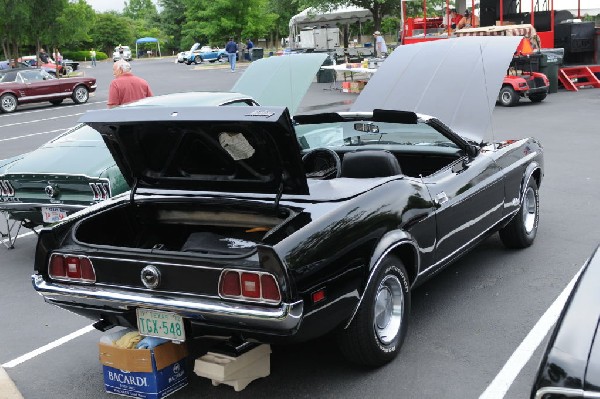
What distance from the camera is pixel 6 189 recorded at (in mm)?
7387

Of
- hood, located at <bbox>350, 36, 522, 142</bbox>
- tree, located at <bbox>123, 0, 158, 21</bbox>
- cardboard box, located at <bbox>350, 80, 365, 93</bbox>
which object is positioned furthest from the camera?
tree, located at <bbox>123, 0, 158, 21</bbox>

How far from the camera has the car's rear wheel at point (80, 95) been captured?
25.9 m

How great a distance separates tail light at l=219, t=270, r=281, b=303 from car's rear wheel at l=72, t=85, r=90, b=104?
76.7ft

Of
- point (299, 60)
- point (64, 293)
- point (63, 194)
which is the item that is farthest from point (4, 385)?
point (299, 60)

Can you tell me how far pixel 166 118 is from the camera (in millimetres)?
4359

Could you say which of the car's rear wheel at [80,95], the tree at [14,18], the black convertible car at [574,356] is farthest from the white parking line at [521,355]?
the tree at [14,18]

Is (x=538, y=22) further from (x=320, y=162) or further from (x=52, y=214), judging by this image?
(x=320, y=162)

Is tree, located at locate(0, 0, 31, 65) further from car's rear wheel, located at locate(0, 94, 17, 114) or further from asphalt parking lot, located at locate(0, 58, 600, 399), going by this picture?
asphalt parking lot, located at locate(0, 58, 600, 399)

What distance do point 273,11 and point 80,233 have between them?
56205mm

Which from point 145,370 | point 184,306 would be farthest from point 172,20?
point 184,306

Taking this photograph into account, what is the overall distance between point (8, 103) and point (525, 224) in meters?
21.1

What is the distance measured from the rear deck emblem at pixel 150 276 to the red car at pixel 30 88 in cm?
2197

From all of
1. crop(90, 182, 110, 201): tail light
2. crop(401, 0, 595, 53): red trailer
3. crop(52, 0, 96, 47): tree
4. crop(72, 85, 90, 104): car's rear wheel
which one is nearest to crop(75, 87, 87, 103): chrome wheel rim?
crop(72, 85, 90, 104): car's rear wheel

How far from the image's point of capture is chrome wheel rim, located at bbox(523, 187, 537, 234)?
22.5 feet
